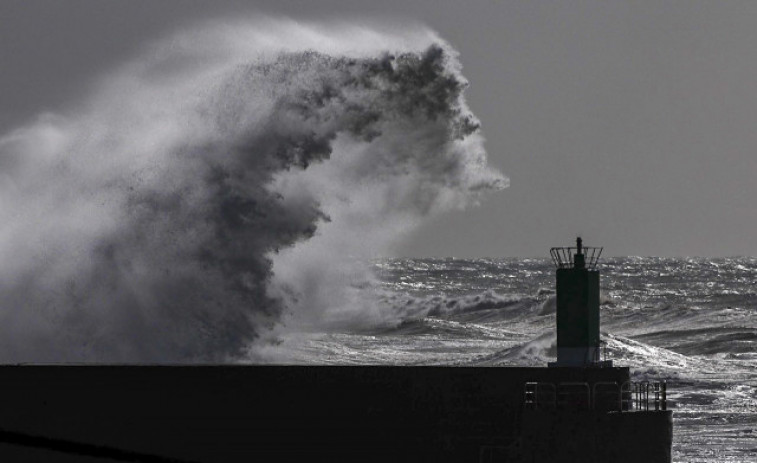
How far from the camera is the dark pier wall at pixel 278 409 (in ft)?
40.9

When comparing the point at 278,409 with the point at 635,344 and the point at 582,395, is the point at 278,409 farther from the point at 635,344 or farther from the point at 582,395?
the point at 635,344

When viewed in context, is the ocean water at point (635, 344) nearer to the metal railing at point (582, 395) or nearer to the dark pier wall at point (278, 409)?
the metal railing at point (582, 395)

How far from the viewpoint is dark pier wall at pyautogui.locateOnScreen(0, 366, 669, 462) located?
1248 cm

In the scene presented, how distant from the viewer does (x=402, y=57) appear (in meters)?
23.5

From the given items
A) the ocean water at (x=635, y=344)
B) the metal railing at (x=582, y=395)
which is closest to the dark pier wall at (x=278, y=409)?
the metal railing at (x=582, y=395)

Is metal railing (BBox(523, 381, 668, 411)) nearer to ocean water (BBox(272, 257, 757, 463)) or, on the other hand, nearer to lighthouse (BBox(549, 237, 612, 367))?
lighthouse (BBox(549, 237, 612, 367))

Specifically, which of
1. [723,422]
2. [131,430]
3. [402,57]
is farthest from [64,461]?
[723,422]

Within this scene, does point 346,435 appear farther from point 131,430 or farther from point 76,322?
point 76,322

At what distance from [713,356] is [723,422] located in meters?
14.2

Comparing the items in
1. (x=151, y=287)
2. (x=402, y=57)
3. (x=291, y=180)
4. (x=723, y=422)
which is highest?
(x=402, y=57)

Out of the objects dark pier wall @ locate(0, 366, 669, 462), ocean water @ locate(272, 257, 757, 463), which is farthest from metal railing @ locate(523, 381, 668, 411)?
ocean water @ locate(272, 257, 757, 463)

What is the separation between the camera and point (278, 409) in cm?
1282

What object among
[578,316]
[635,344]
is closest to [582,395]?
[578,316]

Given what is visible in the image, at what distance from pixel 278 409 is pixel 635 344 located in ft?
88.4
